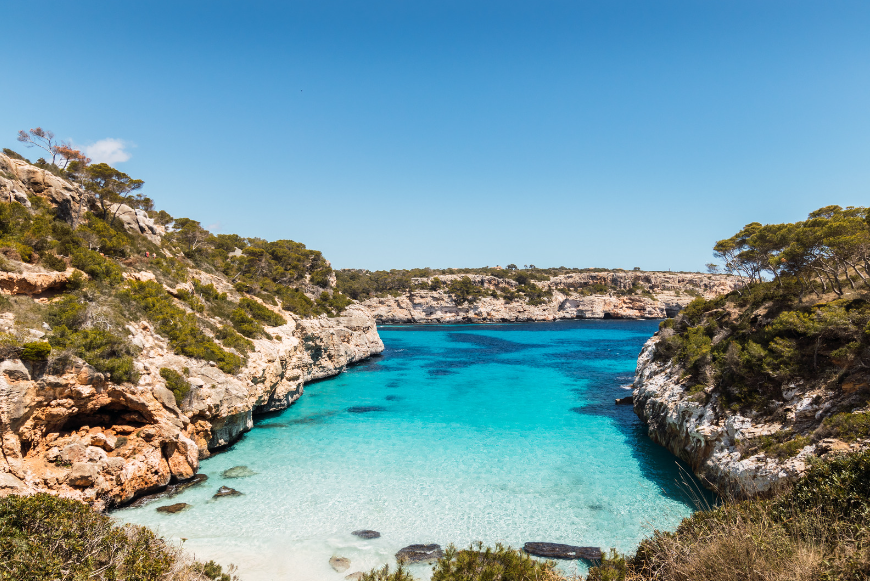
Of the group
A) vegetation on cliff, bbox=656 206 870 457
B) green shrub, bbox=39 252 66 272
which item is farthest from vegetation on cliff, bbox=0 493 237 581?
vegetation on cliff, bbox=656 206 870 457

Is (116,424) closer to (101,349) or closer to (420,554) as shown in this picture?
(101,349)

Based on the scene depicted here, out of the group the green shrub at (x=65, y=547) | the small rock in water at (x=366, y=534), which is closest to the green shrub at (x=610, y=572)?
the small rock in water at (x=366, y=534)

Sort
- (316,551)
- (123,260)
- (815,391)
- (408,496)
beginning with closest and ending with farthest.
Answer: (316,551)
(815,391)
(408,496)
(123,260)

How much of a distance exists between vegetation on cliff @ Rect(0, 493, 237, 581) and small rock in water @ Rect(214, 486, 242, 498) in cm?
602

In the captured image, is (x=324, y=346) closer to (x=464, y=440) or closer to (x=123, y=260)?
(x=123, y=260)

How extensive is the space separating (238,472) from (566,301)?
8401 cm

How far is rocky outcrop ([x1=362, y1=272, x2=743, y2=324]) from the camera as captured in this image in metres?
82.1

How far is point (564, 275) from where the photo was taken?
343ft

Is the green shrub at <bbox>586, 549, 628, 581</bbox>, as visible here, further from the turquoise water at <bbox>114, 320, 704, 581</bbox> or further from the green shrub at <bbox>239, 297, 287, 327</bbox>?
the green shrub at <bbox>239, 297, 287, 327</bbox>

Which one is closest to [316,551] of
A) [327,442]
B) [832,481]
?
[327,442]

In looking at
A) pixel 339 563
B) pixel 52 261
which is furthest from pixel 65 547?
pixel 52 261

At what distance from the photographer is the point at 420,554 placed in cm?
935

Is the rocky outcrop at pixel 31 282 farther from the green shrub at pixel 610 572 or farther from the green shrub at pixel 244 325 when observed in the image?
the green shrub at pixel 610 572

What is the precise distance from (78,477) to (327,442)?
8.73 metres
